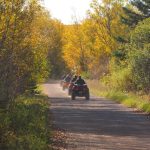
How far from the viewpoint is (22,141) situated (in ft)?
54.7

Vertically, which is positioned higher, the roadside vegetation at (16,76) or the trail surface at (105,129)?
the roadside vegetation at (16,76)

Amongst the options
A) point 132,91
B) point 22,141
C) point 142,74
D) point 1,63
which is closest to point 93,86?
point 132,91

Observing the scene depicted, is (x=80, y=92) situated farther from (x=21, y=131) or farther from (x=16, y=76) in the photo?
(x=21, y=131)

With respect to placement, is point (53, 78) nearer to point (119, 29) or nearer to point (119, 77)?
point (119, 29)

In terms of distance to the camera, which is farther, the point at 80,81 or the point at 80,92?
the point at 80,81

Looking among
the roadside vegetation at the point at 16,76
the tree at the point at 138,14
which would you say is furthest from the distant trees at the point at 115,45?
the roadside vegetation at the point at 16,76

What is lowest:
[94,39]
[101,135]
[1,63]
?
[101,135]

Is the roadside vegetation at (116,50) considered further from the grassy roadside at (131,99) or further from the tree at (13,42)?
the tree at (13,42)

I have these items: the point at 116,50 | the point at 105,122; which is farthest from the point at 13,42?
the point at 116,50

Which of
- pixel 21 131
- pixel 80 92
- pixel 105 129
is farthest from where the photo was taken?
pixel 80 92

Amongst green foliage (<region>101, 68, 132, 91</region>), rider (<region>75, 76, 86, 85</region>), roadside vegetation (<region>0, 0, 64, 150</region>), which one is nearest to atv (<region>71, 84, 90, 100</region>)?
rider (<region>75, 76, 86, 85</region>)

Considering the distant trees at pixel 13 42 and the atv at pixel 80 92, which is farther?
the atv at pixel 80 92

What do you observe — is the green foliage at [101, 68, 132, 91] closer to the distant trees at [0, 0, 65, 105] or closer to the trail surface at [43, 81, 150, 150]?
the trail surface at [43, 81, 150, 150]

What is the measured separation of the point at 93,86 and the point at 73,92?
1961cm
